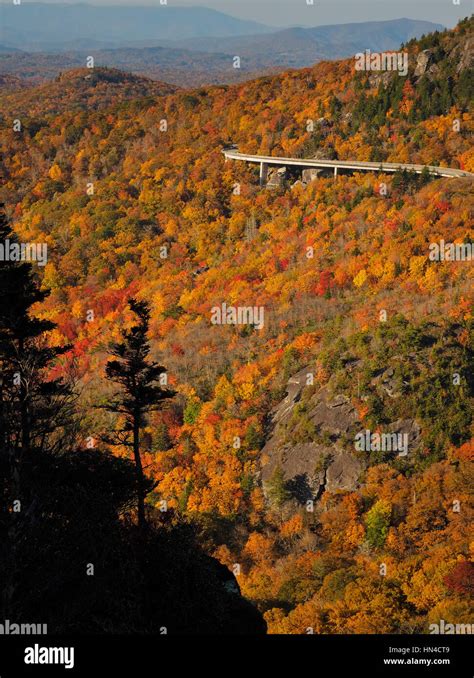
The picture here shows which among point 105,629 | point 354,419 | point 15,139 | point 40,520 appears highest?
point 15,139

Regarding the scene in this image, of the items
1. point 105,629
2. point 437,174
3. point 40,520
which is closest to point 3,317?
point 40,520

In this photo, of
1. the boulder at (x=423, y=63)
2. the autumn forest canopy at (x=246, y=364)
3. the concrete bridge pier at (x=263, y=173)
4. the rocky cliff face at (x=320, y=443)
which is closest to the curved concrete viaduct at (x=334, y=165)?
the concrete bridge pier at (x=263, y=173)

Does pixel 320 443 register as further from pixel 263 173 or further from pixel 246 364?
pixel 263 173

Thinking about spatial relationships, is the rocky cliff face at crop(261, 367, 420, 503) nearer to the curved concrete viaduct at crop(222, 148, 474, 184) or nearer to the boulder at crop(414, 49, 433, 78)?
the curved concrete viaduct at crop(222, 148, 474, 184)

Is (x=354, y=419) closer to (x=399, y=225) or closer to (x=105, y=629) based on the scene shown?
(x=399, y=225)

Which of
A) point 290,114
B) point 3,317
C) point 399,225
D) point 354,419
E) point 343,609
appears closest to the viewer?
point 3,317

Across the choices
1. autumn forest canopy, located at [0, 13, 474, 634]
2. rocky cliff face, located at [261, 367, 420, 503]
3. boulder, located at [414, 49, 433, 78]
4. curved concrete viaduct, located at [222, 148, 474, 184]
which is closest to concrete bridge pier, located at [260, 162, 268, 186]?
curved concrete viaduct, located at [222, 148, 474, 184]
